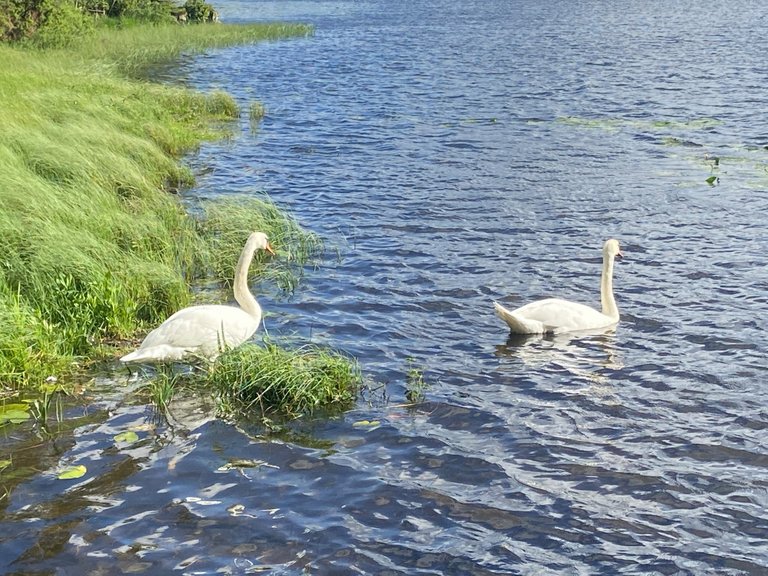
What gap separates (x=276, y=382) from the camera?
385 inches

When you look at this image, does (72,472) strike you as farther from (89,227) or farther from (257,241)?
(89,227)

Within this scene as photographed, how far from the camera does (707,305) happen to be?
13.9m

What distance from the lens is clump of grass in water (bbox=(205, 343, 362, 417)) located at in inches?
387

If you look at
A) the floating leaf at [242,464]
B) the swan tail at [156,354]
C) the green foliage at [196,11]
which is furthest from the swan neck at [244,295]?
the green foliage at [196,11]

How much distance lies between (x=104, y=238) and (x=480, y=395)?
591cm

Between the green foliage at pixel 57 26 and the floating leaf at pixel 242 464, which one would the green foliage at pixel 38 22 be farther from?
the floating leaf at pixel 242 464

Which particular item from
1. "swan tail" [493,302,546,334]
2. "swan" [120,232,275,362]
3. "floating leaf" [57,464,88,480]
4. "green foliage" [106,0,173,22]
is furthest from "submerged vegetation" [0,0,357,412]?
"green foliage" [106,0,173,22]

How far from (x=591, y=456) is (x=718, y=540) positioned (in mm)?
1686

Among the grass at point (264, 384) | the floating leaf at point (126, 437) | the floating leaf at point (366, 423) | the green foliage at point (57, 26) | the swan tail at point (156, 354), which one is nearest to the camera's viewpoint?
the floating leaf at point (126, 437)

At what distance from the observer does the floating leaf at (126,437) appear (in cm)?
916

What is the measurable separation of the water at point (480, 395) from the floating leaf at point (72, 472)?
8 cm

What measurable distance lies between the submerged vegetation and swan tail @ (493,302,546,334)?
2442 mm

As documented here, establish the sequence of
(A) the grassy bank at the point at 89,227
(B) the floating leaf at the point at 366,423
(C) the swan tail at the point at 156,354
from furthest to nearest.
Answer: (A) the grassy bank at the point at 89,227 → (C) the swan tail at the point at 156,354 → (B) the floating leaf at the point at 366,423

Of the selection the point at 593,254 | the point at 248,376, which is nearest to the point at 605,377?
the point at 248,376
